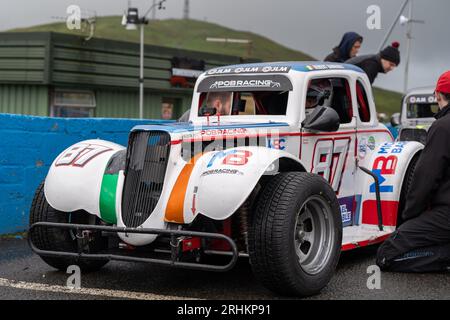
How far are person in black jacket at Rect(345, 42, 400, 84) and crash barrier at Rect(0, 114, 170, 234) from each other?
3.37 meters

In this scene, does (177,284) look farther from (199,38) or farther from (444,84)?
(199,38)

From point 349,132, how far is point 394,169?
21.9 inches

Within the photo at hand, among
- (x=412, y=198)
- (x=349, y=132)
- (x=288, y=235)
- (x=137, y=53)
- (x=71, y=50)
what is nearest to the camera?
(x=288, y=235)

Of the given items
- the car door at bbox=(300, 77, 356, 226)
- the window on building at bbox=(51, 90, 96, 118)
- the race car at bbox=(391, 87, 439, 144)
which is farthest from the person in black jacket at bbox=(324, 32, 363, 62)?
the window on building at bbox=(51, 90, 96, 118)

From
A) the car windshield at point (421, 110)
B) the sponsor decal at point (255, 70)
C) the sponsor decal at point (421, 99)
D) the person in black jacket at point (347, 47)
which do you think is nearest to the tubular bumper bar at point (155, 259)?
the sponsor decal at point (255, 70)

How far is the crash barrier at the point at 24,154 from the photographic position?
746 cm

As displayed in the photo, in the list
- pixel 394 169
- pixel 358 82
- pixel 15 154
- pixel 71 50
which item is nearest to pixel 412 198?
pixel 394 169

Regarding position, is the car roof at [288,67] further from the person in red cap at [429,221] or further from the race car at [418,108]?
the race car at [418,108]

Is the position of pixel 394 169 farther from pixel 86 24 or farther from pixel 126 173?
pixel 86 24

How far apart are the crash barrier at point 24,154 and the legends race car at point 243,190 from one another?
1961 mm

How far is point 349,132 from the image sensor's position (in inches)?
254

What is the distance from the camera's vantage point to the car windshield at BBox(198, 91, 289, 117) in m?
6.38

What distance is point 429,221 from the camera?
19.1 ft

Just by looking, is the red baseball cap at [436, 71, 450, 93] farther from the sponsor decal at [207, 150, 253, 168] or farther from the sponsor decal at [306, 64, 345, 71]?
the sponsor decal at [207, 150, 253, 168]
